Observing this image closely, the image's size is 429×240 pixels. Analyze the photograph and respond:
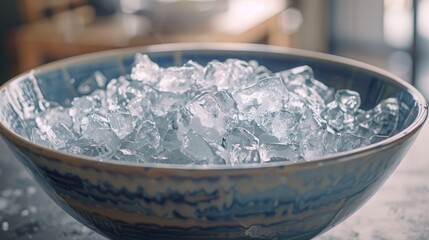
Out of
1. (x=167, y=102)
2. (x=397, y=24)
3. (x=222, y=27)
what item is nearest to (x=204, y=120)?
(x=167, y=102)

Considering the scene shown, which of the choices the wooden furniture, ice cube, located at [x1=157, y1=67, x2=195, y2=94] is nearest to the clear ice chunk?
ice cube, located at [x1=157, y1=67, x2=195, y2=94]

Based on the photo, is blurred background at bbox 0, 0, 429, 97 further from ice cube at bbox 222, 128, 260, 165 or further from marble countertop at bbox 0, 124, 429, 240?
ice cube at bbox 222, 128, 260, 165

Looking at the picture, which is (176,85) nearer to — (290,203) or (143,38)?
(290,203)

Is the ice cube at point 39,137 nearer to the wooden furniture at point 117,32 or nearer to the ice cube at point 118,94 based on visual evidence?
the ice cube at point 118,94

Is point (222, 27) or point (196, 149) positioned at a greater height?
point (196, 149)

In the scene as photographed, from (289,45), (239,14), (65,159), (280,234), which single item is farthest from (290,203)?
(289,45)

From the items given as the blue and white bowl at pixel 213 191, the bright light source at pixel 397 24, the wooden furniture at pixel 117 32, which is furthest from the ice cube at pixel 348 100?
the bright light source at pixel 397 24

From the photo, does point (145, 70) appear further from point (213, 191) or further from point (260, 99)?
point (213, 191)
